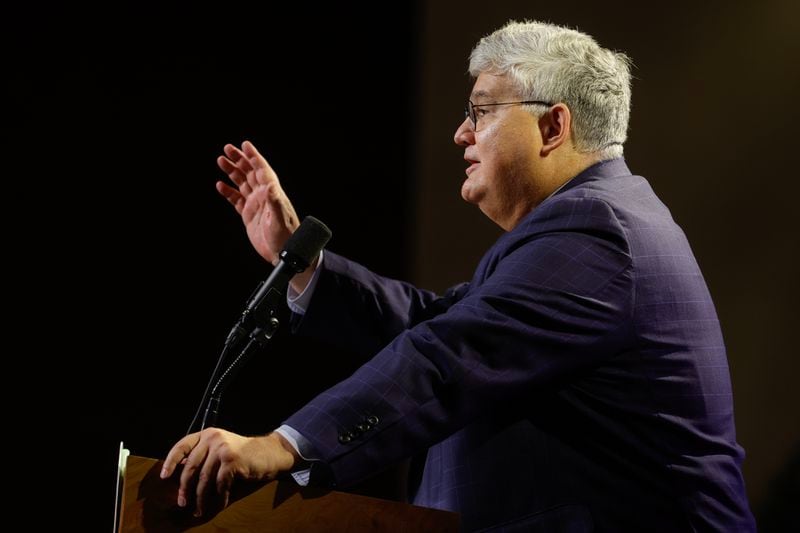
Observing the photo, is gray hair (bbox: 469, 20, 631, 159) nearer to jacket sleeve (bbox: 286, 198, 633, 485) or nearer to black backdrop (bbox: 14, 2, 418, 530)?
jacket sleeve (bbox: 286, 198, 633, 485)

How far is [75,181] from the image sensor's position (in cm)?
296

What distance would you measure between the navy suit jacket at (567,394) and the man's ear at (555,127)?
0.81 feet

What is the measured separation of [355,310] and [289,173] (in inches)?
39.6

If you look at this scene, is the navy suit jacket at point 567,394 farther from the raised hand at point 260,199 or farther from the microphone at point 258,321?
the raised hand at point 260,199

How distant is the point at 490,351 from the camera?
4.95 feet

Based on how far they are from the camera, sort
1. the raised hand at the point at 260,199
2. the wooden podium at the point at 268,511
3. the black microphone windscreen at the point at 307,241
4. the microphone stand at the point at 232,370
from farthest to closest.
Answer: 1. the raised hand at the point at 260,199
2. the black microphone windscreen at the point at 307,241
3. the microphone stand at the point at 232,370
4. the wooden podium at the point at 268,511

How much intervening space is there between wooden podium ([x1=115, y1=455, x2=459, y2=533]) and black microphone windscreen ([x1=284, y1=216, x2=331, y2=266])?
468mm

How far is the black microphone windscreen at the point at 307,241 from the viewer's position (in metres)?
1.67

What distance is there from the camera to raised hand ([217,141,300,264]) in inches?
91.7

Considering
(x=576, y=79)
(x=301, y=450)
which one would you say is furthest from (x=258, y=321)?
(x=576, y=79)

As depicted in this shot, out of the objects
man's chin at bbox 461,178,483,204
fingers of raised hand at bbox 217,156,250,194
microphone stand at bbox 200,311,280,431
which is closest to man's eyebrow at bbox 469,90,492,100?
man's chin at bbox 461,178,483,204

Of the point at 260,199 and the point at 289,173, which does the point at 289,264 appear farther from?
the point at 289,173

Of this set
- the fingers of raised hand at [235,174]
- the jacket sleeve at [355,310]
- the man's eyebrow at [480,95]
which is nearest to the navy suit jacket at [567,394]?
the man's eyebrow at [480,95]

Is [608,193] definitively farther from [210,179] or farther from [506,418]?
[210,179]
